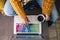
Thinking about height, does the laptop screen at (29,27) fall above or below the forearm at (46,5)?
below

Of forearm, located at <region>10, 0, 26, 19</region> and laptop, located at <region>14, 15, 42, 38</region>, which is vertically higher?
forearm, located at <region>10, 0, 26, 19</region>

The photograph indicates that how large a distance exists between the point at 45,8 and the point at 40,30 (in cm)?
12

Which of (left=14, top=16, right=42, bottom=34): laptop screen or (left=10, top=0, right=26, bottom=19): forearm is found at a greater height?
(left=10, top=0, right=26, bottom=19): forearm

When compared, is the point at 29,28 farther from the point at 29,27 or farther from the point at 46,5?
the point at 46,5

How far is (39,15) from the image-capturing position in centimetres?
90

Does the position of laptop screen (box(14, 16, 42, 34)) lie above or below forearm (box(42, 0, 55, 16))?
below

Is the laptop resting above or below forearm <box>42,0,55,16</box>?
below

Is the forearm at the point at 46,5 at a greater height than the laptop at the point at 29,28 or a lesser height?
greater

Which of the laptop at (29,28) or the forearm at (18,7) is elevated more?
the forearm at (18,7)

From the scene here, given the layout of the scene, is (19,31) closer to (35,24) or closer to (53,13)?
(35,24)

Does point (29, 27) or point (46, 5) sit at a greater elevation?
point (46, 5)

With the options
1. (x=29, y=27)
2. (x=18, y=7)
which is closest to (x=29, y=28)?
(x=29, y=27)

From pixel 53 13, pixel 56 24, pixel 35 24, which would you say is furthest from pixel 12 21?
pixel 56 24

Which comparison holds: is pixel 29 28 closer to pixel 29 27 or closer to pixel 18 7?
pixel 29 27
